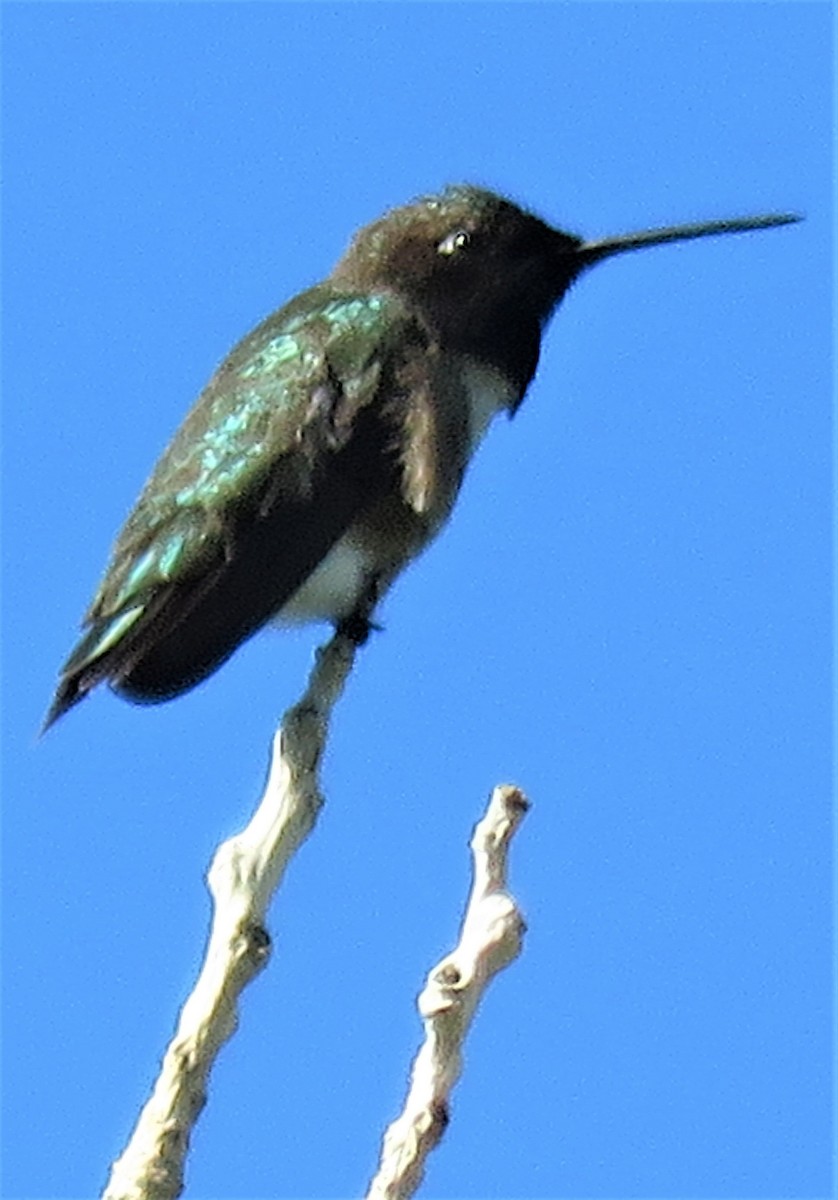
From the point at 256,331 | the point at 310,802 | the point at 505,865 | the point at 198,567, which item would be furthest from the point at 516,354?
the point at 505,865

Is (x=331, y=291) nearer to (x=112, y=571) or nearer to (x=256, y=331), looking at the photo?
(x=256, y=331)

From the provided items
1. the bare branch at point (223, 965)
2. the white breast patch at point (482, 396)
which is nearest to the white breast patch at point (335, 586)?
the white breast patch at point (482, 396)

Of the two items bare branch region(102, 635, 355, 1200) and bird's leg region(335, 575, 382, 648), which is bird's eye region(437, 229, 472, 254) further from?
bare branch region(102, 635, 355, 1200)

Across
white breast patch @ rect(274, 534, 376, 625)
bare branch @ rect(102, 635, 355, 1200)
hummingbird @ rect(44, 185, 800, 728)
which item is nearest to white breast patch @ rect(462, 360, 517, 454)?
hummingbird @ rect(44, 185, 800, 728)

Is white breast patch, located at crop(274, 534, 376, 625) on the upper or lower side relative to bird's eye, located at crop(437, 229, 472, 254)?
lower

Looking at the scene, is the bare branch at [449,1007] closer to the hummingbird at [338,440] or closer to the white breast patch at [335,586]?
the hummingbird at [338,440]

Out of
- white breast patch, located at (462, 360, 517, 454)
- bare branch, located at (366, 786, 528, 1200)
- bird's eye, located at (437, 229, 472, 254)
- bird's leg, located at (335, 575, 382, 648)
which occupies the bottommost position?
bare branch, located at (366, 786, 528, 1200)

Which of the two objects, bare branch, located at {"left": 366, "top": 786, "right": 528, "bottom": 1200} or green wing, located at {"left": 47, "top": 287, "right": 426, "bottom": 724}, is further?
green wing, located at {"left": 47, "top": 287, "right": 426, "bottom": 724}

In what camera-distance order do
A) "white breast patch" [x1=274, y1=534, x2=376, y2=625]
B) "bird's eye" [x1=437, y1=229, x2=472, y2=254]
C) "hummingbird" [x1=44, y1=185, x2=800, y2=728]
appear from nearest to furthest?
"hummingbird" [x1=44, y1=185, x2=800, y2=728], "white breast patch" [x1=274, y1=534, x2=376, y2=625], "bird's eye" [x1=437, y1=229, x2=472, y2=254]
